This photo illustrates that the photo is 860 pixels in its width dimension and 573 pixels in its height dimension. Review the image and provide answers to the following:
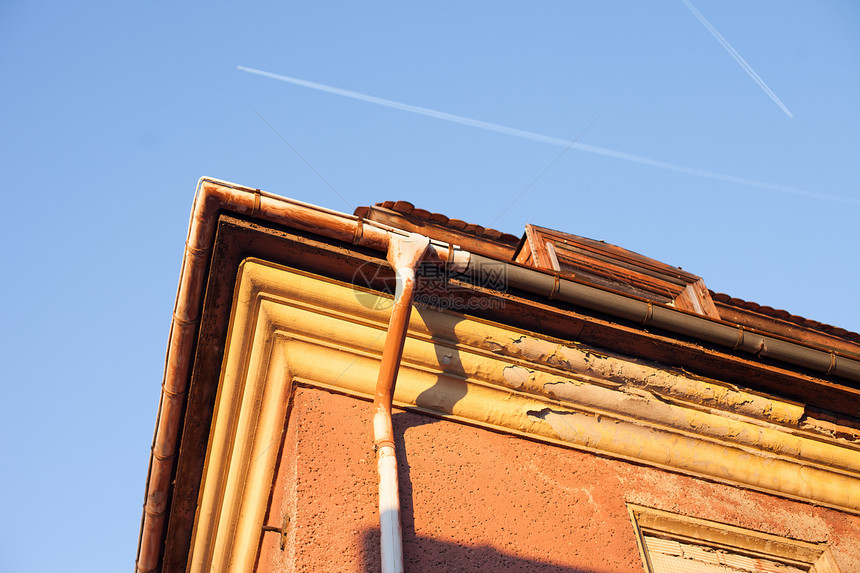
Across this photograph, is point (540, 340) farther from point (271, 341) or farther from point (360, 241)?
point (271, 341)

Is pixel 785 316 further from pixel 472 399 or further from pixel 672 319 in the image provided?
pixel 472 399

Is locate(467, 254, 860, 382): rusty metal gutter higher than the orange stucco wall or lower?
higher

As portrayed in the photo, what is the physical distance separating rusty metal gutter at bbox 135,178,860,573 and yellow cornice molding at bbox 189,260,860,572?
7.8 inches

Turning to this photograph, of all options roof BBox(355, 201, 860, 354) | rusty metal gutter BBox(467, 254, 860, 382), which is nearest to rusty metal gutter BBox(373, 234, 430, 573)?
rusty metal gutter BBox(467, 254, 860, 382)

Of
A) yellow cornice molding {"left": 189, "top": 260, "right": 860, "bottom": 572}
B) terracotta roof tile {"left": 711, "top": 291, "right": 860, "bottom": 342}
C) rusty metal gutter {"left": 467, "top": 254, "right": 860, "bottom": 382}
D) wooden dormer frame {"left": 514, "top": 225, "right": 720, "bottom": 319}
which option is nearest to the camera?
yellow cornice molding {"left": 189, "top": 260, "right": 860, "bottom": 572}

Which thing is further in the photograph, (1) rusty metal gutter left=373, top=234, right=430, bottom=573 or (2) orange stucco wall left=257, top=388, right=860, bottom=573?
(2) orange stucco wall left=257, top=388, right=860, bottom=573

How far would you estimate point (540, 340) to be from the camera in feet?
11.7

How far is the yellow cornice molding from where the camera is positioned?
3.26 m

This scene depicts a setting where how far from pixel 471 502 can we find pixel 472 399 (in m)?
0.54

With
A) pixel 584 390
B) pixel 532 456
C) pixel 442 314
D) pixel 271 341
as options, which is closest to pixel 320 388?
pixel 271 341

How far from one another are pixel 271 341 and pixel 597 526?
1730 millimetres

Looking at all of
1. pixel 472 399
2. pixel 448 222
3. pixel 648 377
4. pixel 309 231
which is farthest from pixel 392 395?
pixel 448 222

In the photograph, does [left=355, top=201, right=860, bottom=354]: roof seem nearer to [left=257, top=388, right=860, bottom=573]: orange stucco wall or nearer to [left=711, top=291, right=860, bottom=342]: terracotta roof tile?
[left=711, top=291, right=860, bottom=342]: terracotta roof tile

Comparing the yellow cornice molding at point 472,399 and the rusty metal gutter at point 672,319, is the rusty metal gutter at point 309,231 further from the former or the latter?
the yellow cornice molding at point 472,399
